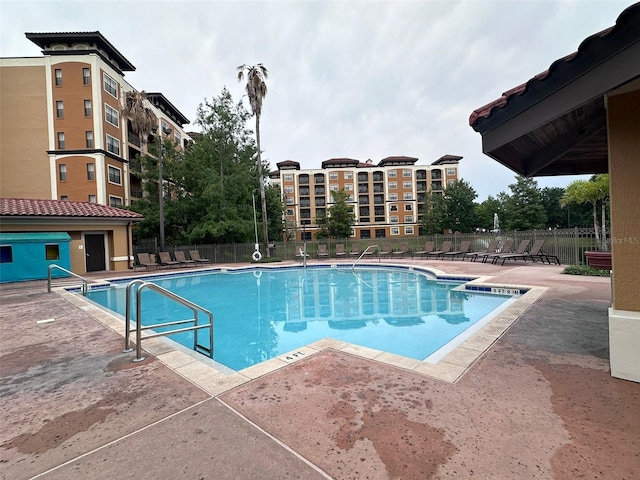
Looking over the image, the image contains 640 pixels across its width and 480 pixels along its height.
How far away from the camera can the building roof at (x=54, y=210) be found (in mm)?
14483

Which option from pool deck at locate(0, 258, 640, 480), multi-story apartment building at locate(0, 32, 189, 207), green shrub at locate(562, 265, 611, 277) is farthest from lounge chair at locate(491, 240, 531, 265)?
multi-story apartment building at locate(0, 32, 189, 207)

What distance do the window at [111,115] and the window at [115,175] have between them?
4.09 m

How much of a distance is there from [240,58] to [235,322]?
23.8 m

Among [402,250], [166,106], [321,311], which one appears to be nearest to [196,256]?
[402,250]

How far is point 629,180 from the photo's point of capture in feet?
9.07

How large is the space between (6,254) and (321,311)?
49.4ft

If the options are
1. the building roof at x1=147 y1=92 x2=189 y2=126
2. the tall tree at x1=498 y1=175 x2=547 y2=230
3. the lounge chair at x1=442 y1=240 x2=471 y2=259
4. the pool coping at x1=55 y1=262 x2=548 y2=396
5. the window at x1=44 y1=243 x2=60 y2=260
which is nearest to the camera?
the pool coping at x1=55 y1=262 x2=548 y2=396

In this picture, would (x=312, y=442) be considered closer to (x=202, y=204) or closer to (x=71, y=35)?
(x=202, y=204)

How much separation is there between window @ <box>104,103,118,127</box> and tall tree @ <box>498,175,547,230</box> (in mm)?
46295

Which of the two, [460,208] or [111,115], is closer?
[111,115]

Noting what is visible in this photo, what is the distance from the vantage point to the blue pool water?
Answer: 5.88 meters

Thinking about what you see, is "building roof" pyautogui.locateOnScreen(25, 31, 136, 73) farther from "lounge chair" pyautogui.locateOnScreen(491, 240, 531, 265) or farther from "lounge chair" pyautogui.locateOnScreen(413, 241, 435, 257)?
"lounge chair" pyautogui.locateOnScreen(491, 240, 531, 265)

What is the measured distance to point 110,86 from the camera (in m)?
26.6

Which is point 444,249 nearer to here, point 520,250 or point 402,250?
point 402,250
